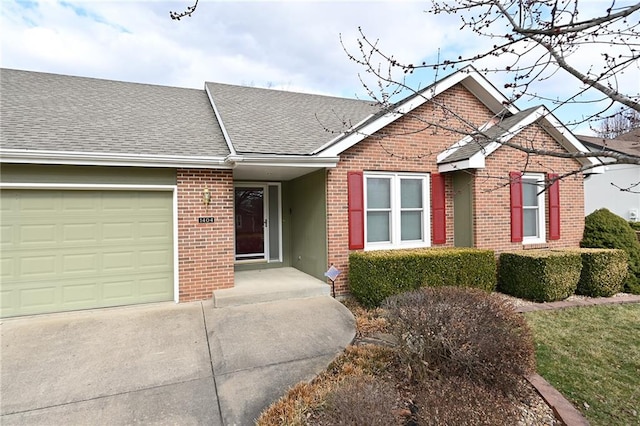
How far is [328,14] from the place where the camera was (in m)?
4.57

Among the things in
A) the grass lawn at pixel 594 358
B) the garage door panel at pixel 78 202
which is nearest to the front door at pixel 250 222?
the garage door panel at pixel 78 202

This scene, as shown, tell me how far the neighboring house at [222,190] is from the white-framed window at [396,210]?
1.4 inches

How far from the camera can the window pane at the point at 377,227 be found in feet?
25.2

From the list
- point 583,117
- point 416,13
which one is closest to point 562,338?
point 583,117

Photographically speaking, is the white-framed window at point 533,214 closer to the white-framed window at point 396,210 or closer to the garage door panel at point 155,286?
the white-framed window at point 396,210

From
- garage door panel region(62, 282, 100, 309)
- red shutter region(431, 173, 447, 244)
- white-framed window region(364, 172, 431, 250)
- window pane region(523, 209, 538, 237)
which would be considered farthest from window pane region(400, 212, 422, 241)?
garage door panel region(62, 282, 100, 309)

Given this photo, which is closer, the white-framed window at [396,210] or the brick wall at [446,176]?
the brick wall at [446,176]

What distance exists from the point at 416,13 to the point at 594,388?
4.89 m

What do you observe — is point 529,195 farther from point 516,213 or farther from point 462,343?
point 462,343

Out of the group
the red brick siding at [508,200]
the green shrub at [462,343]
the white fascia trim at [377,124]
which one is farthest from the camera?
the red brick siding at [508,200]

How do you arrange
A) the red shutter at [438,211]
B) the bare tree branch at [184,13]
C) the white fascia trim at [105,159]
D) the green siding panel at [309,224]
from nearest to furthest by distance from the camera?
the bare tree branch at [184,13], the white fascia trim at [105,159], the green siding panel at [309,224], the red shutter at [438,211]

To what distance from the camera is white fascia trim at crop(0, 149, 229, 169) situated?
548cm

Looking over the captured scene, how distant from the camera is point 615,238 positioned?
848 cm

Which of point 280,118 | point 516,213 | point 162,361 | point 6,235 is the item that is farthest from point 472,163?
point 6,235
